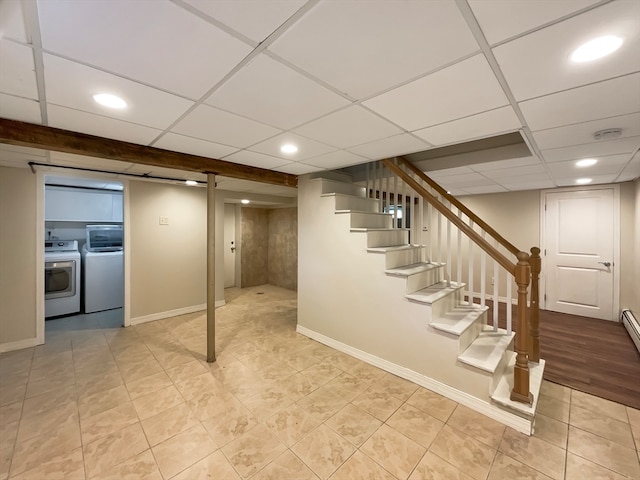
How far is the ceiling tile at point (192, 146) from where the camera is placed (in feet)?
7.38

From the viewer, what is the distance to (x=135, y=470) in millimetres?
1595

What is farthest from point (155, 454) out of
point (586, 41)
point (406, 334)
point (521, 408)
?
point (586, 41)

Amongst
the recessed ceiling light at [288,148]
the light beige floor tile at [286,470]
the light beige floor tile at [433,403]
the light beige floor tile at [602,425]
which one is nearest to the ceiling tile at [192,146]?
the recessed ceiling light at [288,148]

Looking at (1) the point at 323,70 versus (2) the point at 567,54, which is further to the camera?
(1) the point at 323,70

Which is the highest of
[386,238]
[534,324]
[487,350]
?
[386,238]

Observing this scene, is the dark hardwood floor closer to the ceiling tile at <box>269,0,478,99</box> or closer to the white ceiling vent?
the white ceiling vent

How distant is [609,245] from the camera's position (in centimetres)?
422

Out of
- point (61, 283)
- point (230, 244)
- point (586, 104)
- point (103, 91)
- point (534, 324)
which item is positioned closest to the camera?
point (103, 91)

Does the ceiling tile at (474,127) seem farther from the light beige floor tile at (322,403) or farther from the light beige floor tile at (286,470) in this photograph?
the light beige floor tile at (286,470)

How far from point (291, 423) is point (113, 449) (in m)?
1.19

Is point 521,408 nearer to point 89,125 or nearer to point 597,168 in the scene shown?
point 597,168

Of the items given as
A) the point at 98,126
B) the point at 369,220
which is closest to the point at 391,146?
the point at 369,220

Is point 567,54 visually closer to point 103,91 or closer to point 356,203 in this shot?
point 103,91

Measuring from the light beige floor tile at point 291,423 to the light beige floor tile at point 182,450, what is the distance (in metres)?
0.43
